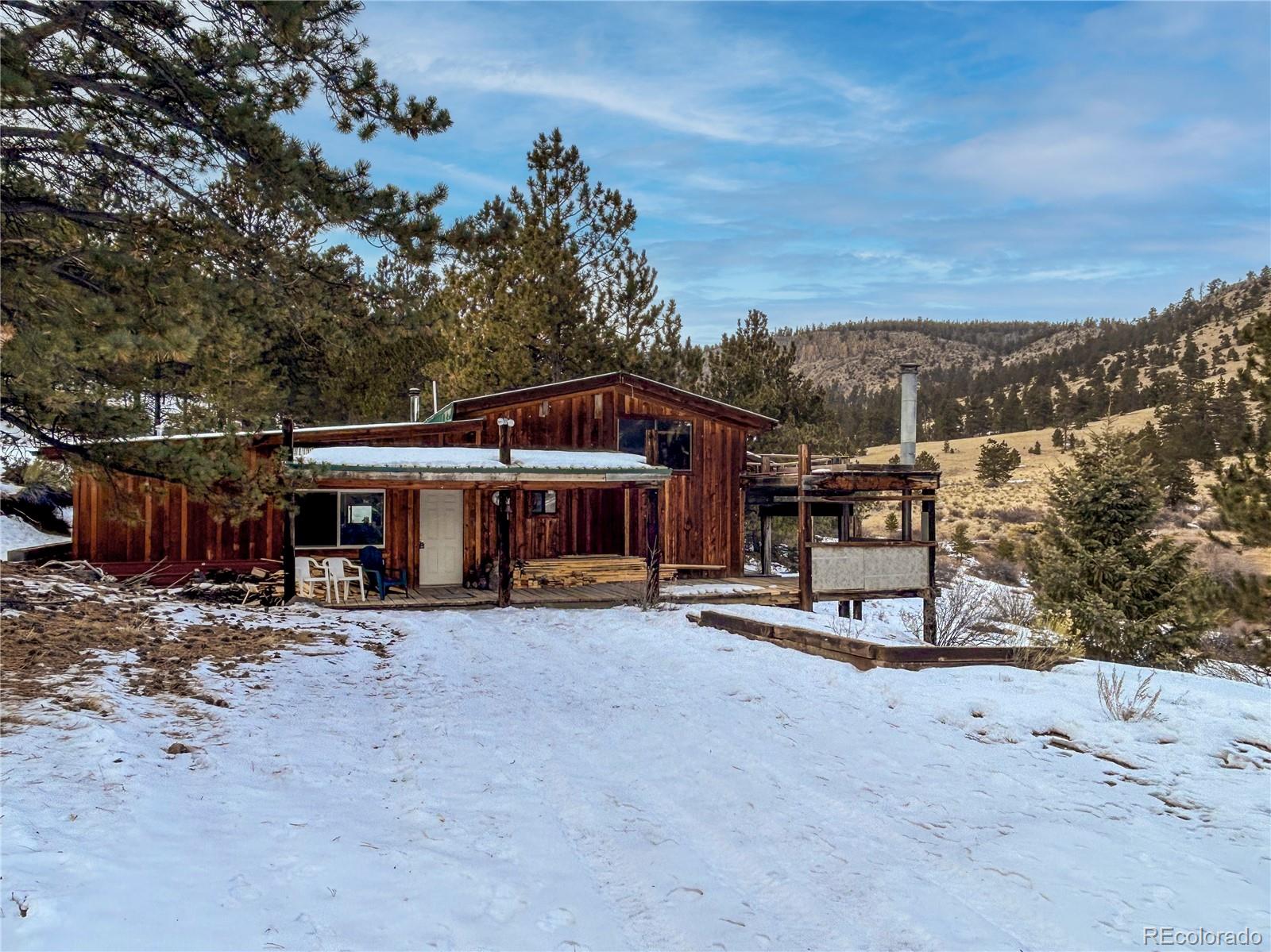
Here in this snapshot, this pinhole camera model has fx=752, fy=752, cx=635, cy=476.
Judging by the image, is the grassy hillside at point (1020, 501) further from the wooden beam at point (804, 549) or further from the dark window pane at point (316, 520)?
the dark window pane at point (316, 520)

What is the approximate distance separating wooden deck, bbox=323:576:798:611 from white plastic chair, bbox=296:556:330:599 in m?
0.83

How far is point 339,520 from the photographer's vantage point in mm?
15273

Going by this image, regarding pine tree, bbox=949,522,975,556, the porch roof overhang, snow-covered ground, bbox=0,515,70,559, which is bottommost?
pine tree, bbox=949,522,975,556

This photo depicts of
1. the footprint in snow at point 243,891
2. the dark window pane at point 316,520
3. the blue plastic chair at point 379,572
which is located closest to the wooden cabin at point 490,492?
the dark window pane at point 316,520

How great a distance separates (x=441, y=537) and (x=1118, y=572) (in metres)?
13.8

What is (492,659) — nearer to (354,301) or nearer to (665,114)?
(354,301)

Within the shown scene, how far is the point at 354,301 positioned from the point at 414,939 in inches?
219

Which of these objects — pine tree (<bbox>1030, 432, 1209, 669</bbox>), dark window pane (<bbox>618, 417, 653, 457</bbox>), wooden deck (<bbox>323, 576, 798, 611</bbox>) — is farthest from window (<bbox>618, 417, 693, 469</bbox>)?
pine tree (<bbox>1030, 432, 1209, 669</bbox>)

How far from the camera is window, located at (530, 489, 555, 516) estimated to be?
16.8m

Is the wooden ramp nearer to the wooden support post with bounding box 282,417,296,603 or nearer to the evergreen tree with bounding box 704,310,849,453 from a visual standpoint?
the wooden support post with bounding box 282,417,296,603

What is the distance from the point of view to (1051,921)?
10.7 ft

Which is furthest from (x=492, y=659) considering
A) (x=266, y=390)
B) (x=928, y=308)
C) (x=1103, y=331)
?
(x=928, y=308)

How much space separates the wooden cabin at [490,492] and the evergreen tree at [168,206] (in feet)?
14.8

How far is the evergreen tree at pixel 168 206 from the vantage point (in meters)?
5.34
